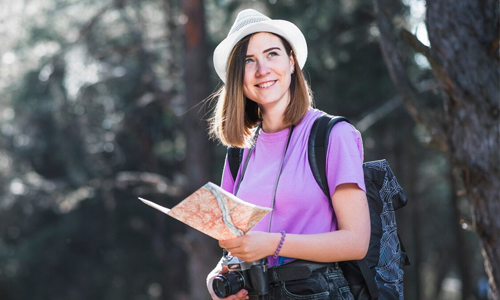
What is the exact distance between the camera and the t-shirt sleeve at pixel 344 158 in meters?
2.36

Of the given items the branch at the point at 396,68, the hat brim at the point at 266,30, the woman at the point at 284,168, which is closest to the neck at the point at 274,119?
the woman at the point at 284,168

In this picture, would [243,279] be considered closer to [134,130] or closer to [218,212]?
[218,212]

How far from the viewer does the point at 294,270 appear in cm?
236

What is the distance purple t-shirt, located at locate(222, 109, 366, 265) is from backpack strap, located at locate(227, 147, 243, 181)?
0.28 meters

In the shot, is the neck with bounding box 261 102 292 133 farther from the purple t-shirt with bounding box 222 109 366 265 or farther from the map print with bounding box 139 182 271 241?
the map print with bounding box 139 182 271 241

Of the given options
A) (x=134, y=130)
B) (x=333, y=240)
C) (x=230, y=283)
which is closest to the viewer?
(x=333, y=240)

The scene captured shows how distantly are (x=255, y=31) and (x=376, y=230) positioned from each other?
943mm

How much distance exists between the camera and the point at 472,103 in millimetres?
3916

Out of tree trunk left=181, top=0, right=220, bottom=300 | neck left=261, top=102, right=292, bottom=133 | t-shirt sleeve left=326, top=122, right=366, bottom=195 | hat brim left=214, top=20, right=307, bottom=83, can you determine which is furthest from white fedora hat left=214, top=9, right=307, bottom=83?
tree trunk left=181, top=0, right=220, bottom=300

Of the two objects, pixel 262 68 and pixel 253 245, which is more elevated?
pixel 262 68

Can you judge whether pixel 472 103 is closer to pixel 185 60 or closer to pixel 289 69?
pixel 289 69

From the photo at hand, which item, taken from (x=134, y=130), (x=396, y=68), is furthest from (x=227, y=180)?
(x=134, y=130)

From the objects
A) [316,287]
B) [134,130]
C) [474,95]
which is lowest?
[316,287]

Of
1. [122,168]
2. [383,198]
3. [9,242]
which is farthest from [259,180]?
[9,242]
